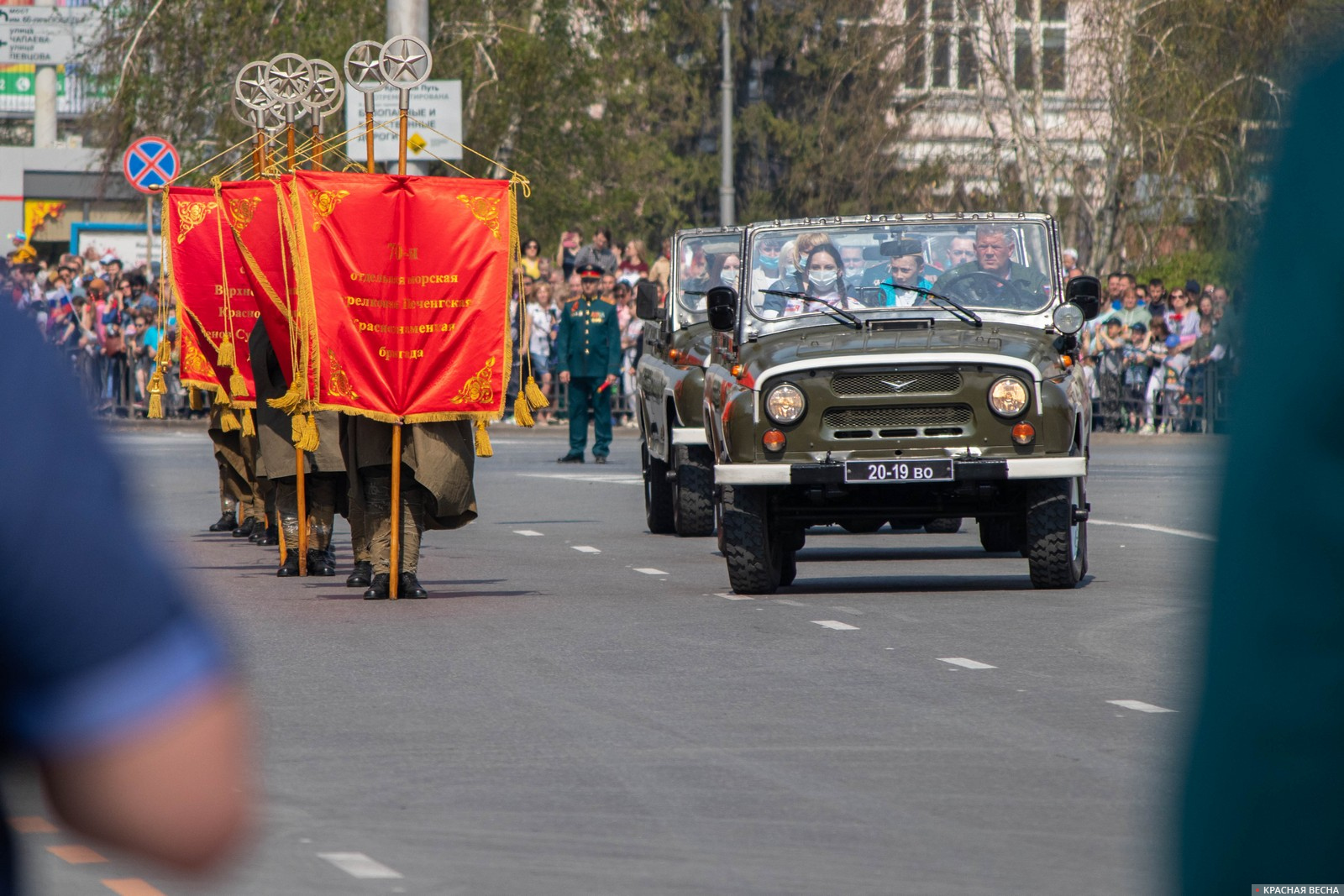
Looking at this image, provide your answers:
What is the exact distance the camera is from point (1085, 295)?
489 inches

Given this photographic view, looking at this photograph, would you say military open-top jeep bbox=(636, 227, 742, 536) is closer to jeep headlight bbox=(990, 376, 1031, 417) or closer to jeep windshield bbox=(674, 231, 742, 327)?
jeep windshield bbox=(674, 231, 742, 327)

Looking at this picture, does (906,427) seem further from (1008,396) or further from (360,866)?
(360,866)

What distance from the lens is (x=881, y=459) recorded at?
38.6 ft

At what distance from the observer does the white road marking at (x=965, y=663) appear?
922 cm

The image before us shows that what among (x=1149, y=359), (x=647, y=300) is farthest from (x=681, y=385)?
(x=1149, y=359)

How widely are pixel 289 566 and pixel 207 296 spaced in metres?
2.69

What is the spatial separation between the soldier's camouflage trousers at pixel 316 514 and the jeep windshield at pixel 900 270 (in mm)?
2747

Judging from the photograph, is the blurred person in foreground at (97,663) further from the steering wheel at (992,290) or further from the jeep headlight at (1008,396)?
the steering wheel at (992,290)

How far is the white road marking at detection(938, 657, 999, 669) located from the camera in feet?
30.2

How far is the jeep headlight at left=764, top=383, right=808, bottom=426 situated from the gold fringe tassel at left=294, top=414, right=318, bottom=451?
2489mm

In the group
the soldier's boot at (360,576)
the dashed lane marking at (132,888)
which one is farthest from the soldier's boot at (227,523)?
the dashed lane marking at (132,888)

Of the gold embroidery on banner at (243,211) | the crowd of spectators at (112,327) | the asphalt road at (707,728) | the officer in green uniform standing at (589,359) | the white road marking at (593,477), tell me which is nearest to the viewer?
the asphalt road at (707,728)

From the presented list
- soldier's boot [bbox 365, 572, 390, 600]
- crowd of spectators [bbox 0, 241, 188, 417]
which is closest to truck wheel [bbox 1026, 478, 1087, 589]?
soldier's boot [bbox 365, 572, 390, 600]

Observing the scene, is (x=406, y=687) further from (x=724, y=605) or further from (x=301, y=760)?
(x=724, y=605)
